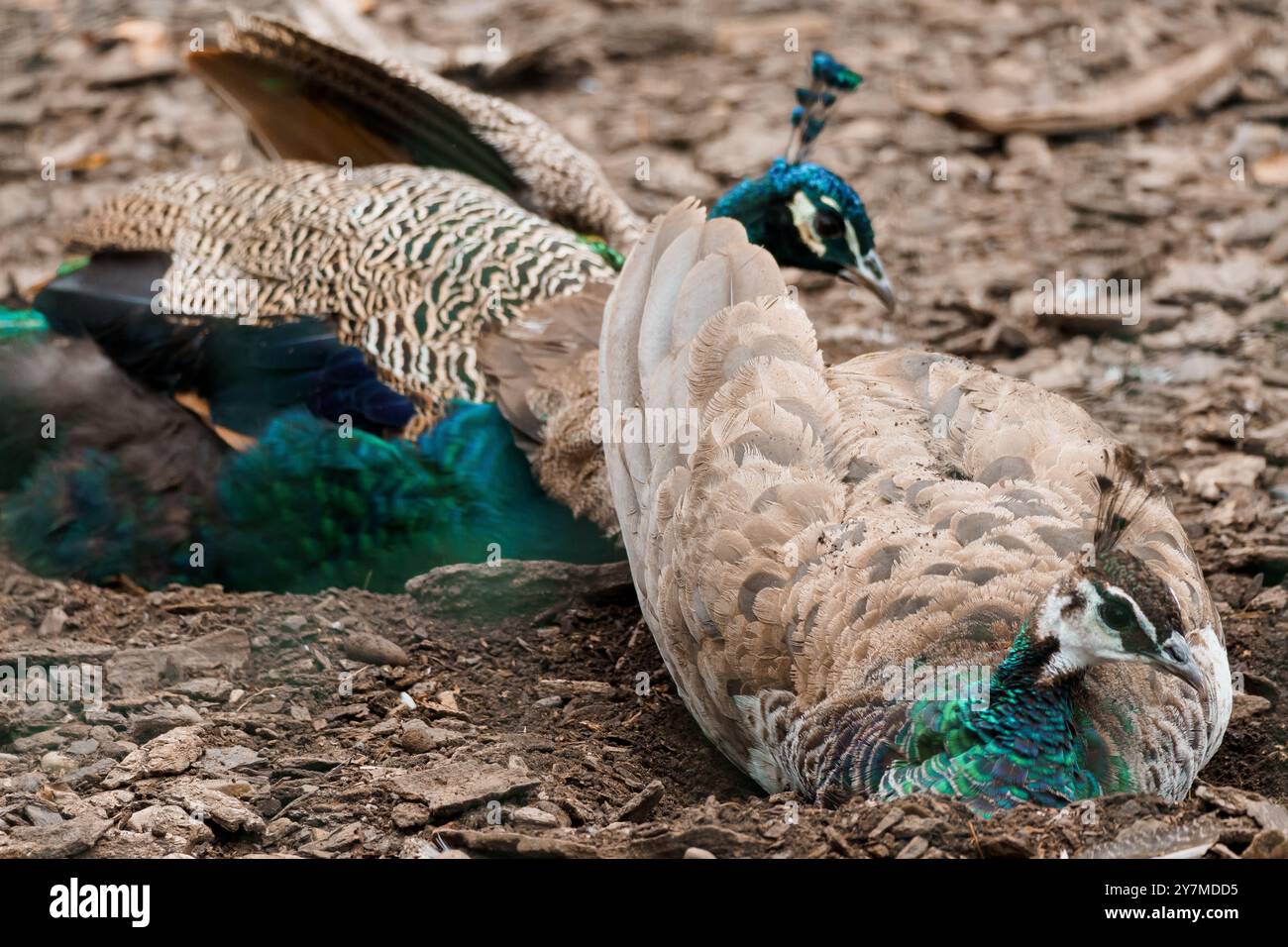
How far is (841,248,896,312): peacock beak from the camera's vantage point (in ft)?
16.5

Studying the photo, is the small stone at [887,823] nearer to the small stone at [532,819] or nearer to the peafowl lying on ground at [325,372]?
the small stone at [532,819]

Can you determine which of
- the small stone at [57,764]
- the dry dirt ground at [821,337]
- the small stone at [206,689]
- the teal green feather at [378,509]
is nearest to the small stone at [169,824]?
the dry dirt ground at [821,337]

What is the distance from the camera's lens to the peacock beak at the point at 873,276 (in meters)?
5.02

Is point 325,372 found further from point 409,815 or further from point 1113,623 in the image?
point 1113,623

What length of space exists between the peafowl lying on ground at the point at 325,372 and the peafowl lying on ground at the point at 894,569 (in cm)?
83

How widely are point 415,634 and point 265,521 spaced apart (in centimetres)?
90

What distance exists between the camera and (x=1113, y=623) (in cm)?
297

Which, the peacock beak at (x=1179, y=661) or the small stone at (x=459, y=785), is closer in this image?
the peacock beak at (x=1179, y=661)

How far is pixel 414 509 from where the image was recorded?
4719mm

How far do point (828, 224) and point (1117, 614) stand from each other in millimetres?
2288

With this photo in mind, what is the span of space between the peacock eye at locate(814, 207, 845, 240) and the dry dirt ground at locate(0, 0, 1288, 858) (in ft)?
1.37

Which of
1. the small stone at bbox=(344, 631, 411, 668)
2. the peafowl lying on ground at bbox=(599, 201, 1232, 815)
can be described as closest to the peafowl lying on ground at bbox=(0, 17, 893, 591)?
the small stone at bbox=(344, 631, 411, 668)

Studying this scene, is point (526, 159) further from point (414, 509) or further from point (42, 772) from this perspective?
point (42, 772)

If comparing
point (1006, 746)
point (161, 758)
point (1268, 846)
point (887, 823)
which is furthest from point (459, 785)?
point (1268, 846)
